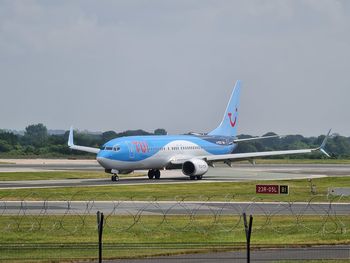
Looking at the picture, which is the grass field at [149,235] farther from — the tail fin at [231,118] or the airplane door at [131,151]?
the tail fin at [231,118]

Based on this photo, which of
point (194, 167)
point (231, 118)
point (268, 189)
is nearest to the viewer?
point (268, 189)

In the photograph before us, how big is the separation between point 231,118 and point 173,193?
40240 millimetres

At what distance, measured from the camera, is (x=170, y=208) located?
53875mm

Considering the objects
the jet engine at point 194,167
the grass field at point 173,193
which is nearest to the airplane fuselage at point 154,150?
the jet engine at point 194,167

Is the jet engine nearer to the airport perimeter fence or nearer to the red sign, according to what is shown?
the red sign

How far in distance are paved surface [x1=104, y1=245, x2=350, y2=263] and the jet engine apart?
171ft

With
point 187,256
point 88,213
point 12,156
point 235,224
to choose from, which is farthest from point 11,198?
point 12,156

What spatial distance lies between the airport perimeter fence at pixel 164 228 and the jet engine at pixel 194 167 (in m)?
27.6

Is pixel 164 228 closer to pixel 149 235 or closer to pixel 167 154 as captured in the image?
pixel 149 235

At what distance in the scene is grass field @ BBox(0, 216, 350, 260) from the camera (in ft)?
113

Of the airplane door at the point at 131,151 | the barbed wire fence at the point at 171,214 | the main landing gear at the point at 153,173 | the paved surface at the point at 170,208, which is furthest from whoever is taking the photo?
the main landing gear at the point at 153,173

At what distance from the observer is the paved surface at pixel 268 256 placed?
105 ft

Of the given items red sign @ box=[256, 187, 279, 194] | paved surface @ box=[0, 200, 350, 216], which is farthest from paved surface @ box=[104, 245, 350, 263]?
red sign @ box=[256, 187, 279, 194]

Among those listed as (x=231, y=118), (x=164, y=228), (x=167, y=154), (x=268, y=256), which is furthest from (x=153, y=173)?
(x=268, y=256)
